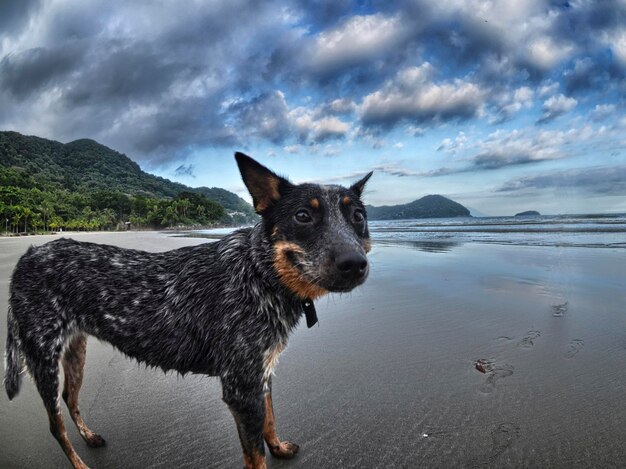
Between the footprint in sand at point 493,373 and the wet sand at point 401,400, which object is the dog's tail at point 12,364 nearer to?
the wet sand at point 401,400

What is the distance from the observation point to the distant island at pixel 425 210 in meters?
121

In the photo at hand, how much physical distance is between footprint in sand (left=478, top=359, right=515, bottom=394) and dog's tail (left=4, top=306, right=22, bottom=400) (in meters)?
4.54

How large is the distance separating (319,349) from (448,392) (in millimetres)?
1930

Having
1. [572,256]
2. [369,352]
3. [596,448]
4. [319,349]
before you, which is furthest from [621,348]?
[572,256]

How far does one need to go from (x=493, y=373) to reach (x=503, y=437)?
4.11 feet

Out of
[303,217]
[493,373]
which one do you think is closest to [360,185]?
[303,217]

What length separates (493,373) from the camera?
4.06 meters

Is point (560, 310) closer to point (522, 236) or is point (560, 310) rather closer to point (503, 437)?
point (503, 437)

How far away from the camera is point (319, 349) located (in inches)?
199

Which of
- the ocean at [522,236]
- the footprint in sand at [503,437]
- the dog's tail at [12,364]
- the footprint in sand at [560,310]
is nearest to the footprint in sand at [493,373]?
the footprint in sand at [503,437]

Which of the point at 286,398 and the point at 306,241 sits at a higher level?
the point at 306,241

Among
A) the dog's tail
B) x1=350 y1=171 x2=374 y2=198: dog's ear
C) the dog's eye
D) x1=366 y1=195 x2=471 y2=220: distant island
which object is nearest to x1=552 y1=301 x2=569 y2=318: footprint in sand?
x1=350 y1=171 x2=374 y2=198: dog's ear

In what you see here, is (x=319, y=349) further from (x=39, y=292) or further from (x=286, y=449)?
(x=39, y=292)

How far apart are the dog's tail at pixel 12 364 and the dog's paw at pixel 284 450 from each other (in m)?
2.43
